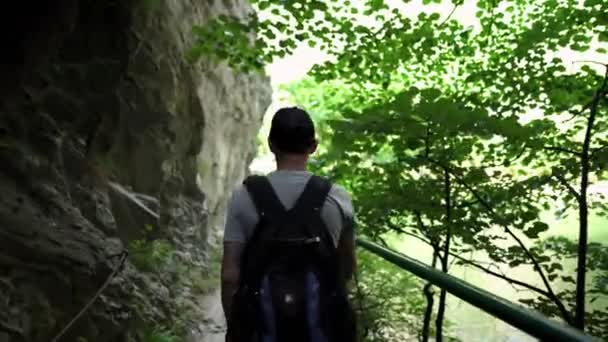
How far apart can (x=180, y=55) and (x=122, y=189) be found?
2301mm

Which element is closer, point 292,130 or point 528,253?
point 292,130

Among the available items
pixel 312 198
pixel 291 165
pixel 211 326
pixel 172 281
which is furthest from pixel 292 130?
pixel 172 281

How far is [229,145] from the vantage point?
1535 centimetres

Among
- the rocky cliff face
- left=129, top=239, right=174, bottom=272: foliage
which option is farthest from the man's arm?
left=129, top=239, right=174, bottom=272: foliage

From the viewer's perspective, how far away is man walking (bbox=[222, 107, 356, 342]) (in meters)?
1.87

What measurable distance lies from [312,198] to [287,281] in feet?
0.96

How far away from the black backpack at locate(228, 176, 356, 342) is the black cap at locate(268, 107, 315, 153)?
23 centimetres

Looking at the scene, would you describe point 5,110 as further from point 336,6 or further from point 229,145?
point 229,145

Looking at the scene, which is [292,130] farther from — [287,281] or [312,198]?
[287,281]

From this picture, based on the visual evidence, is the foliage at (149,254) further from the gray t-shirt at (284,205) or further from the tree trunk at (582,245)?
the gray t-shirt at (284,205)

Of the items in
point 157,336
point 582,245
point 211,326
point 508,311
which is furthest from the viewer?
point 211,326

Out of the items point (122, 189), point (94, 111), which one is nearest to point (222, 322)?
point (122, 189)

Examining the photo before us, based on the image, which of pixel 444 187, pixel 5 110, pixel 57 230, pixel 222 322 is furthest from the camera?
pixel 222 322

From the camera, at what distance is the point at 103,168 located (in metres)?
7.65
